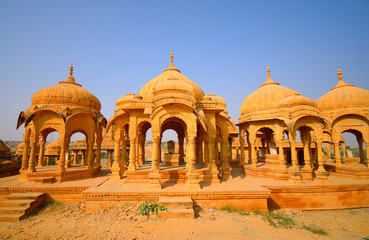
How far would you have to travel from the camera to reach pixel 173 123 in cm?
1767

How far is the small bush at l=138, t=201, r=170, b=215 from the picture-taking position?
7.11m

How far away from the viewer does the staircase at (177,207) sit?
6.91m

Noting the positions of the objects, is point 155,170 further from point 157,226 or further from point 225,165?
point 225,165

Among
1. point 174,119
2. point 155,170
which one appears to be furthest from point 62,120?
point 155,170

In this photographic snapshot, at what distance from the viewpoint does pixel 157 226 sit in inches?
249

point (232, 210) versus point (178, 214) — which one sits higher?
point (178, 214)

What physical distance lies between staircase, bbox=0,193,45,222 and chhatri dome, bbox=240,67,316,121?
548 inches

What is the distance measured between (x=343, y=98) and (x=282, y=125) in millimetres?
8079

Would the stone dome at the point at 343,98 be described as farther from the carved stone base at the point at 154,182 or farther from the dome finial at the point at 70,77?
the dome finial at the point at 70,77

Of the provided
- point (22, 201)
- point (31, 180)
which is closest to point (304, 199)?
point (22, 201)

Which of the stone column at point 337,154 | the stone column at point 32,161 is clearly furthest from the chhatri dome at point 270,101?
the stone column at point 32,161

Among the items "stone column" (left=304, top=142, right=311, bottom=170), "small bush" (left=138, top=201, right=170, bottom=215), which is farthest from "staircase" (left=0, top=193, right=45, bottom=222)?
"stone column" (left=304, top=142, right=311, bottom=170)

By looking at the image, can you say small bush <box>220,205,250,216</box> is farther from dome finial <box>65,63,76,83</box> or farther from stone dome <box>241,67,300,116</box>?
dome finial <box>65,63,76,83</box>

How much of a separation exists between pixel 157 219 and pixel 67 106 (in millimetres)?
10299
